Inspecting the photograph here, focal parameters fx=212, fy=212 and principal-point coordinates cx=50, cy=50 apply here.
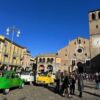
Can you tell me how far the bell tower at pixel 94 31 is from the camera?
54.1 metres

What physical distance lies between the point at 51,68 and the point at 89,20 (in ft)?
55.7

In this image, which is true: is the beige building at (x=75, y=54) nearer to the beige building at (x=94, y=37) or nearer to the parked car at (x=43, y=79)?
the beige building at (x=94, y=37)

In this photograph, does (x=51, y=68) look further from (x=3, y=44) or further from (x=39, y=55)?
(x=3, y=44)

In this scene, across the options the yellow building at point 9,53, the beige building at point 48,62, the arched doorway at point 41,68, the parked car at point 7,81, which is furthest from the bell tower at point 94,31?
the parked car at point 7,81

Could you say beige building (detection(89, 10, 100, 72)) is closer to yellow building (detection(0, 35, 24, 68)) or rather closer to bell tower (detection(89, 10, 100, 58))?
bell tower (detection(89, 10, 100, 58))

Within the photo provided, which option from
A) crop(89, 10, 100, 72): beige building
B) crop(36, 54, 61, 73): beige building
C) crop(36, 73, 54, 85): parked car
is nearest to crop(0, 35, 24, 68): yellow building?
crop(36, 54, 61, 73): beige building

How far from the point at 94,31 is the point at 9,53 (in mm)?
23417

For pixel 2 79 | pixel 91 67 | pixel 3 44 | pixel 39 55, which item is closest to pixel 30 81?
pixel 2 79

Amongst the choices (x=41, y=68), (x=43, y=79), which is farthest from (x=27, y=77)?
(x=41, y=68)

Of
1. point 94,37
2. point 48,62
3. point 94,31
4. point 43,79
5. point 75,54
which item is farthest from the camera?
point 48,62

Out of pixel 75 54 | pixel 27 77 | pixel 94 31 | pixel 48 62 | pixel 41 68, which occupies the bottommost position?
pixel 27 77

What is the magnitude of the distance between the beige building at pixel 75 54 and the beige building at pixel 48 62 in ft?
5.06

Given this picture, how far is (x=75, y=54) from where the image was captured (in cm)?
5841

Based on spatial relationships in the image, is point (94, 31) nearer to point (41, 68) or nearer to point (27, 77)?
point (41, 68)
